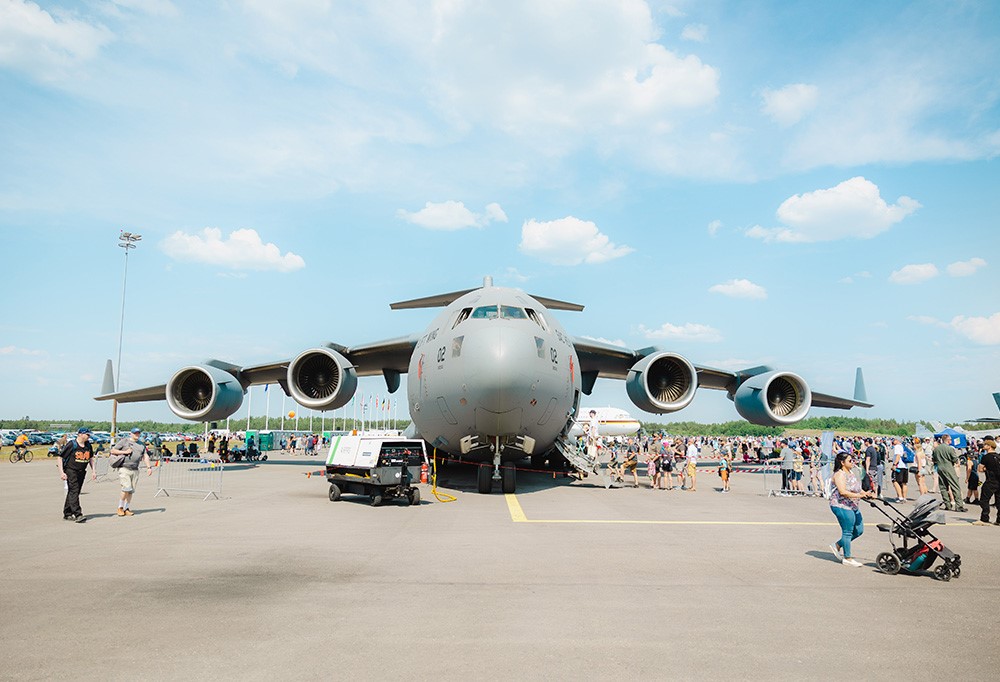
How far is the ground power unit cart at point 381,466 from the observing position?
12.5 meters

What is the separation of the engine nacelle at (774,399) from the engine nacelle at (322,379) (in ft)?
42.5

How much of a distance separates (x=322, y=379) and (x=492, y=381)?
31.6ft

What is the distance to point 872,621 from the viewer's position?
208 inches

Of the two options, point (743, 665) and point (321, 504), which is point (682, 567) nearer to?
point (743, 665)

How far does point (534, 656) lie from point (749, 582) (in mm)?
3259

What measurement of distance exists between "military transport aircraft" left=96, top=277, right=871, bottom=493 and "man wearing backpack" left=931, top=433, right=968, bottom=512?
662 centimetres

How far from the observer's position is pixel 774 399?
21234mm

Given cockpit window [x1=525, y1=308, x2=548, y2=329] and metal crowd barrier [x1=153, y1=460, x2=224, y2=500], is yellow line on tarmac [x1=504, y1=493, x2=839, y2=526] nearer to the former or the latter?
cockpit window [x1=525, y1=308, x2=548, y2=329]

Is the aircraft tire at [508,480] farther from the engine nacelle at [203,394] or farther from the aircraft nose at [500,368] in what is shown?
the engine nacelle at [203,394]

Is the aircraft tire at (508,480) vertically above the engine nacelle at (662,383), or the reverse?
the engine nacelle at (662,383)

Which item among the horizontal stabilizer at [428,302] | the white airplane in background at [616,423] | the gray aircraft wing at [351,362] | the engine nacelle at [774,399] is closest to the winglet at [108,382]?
the gray aircraft wing at [351,362]

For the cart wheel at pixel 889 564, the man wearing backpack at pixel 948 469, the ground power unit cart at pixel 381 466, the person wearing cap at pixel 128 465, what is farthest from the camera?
the man wearing backpack at pixel 948 469

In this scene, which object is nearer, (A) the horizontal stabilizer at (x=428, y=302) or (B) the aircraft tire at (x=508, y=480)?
(B) the aircraft tire at (x=508, y=480)

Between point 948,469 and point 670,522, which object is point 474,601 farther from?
point 948,469
